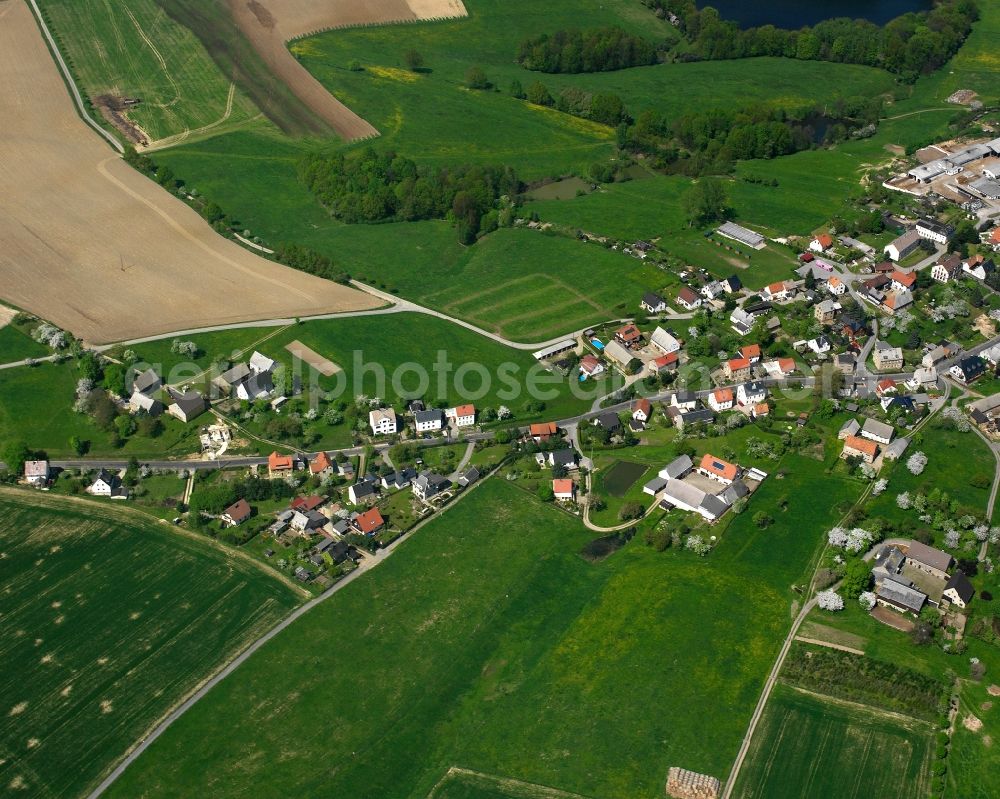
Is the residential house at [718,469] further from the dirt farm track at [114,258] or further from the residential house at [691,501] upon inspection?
the dirt farm track at [114,258]

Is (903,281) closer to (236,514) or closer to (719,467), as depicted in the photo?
(719,467)

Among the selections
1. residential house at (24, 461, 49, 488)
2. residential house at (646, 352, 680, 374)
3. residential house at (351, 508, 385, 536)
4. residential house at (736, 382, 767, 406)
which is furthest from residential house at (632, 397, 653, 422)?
residential house at (24, 461, 49, 488)

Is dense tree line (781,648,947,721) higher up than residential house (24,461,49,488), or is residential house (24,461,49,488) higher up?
residential house (24,461,49,488)

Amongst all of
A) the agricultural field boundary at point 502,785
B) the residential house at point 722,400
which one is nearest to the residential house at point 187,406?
the agricultural field boundary at point 502,785

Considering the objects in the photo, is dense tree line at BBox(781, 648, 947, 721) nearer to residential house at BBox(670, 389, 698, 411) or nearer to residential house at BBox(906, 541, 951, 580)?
residential house at BBox(906, 541, 951, 580)

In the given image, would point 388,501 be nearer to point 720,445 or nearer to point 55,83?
point 720,445
